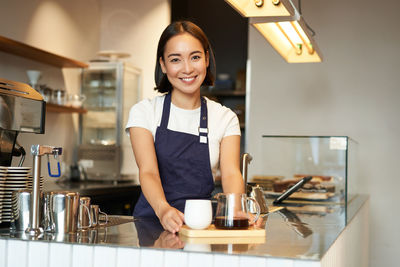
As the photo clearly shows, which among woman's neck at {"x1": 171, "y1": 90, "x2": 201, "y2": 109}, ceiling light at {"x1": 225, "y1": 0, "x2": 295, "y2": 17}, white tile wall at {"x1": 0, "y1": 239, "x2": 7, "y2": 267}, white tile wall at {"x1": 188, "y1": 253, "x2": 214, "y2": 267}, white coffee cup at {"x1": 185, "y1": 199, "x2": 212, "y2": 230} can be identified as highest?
ceiling light at {"x1": 225, "y1": 0, "x2": 295, "y2": 17}

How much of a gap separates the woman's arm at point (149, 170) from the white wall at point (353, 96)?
2.63 m

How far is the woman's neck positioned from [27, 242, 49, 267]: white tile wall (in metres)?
0.87

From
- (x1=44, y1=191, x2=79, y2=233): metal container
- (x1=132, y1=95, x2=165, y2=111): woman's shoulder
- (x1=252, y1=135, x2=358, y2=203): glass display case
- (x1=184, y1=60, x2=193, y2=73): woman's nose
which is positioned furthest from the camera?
(x1=252, y1=135, x2=358, y2=203): glass display case

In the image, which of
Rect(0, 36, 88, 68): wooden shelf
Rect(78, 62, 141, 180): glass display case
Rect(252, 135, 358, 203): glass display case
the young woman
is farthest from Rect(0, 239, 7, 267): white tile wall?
Rect(78, 62, 141, 180): glass display case

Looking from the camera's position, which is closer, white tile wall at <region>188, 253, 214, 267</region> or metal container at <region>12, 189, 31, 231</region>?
white tile wall at <region>188, 253, 214, 267</region>

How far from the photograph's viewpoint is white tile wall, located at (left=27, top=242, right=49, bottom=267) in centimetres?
139

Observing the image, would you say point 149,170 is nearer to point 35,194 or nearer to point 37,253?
point 35,194

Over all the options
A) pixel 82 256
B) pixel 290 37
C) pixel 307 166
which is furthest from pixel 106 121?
pixel 82 256

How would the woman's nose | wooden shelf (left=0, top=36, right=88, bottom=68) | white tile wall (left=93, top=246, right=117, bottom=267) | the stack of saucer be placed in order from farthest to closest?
wooden shelf (left=0, top=36, right=88, bottom=68)
the woman's nose
the stack of saucer
white tile wall (left=93, top=246, right=117, bottom=267)

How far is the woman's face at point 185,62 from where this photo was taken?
1.95 meters

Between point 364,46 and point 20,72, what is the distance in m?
2.67

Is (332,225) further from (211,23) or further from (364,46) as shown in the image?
(211,23)

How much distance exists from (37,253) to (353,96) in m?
3.45

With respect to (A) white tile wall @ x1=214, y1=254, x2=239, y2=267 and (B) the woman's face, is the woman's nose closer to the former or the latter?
(B) the woman's face
